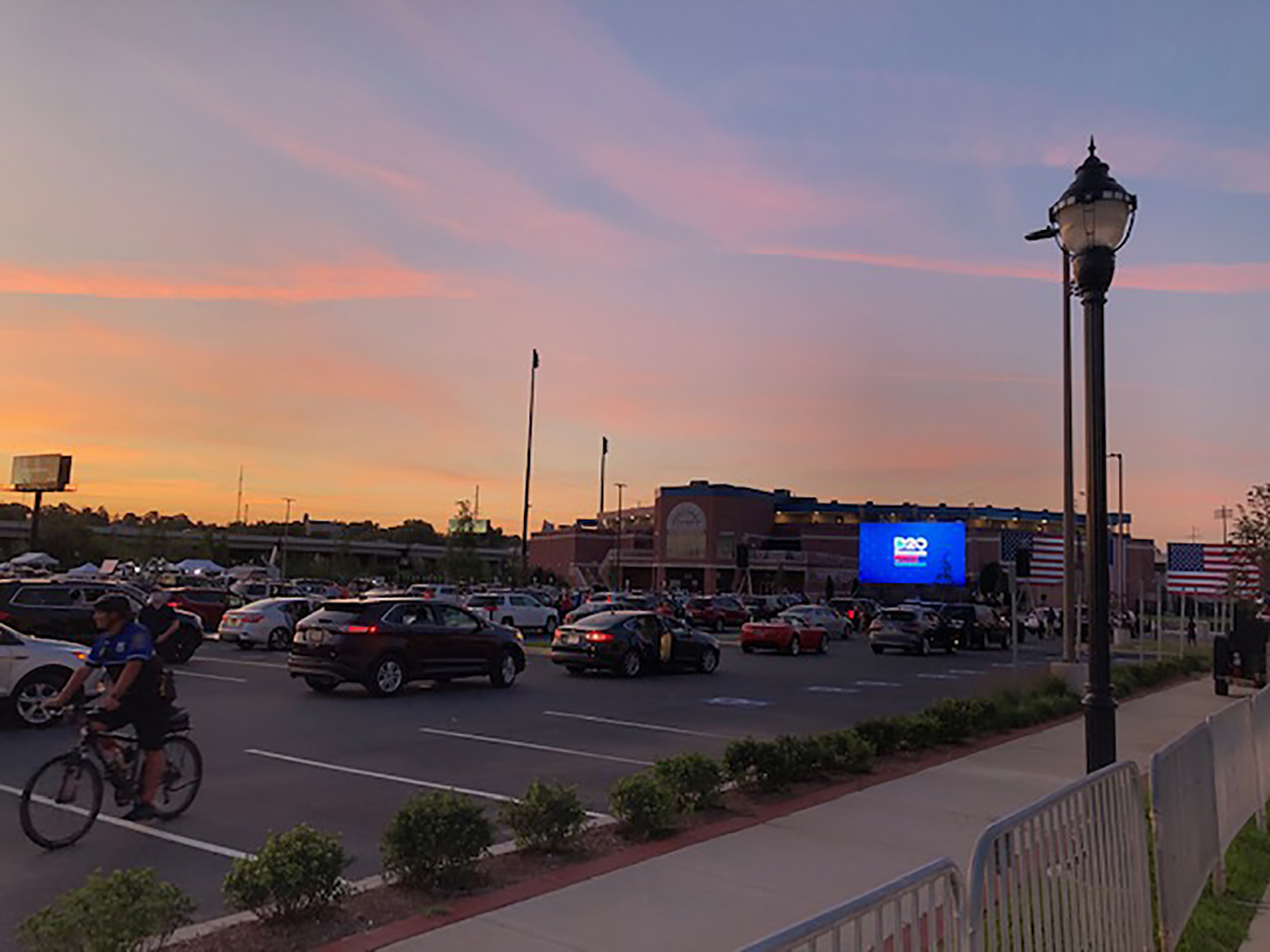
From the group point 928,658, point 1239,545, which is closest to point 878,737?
point 1239,545

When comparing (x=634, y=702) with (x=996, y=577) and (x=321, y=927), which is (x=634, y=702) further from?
(x=996, y=577)

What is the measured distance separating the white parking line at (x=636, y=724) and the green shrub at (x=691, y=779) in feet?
17.1

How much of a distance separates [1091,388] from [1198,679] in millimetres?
21458

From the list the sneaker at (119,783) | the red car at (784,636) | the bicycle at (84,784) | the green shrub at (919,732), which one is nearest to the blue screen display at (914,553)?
the red car at (784,636)

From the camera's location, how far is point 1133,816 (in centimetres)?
561

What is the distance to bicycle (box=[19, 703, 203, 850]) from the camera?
25.0ft

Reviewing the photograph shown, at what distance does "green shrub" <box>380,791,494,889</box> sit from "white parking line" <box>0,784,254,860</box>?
4.34ft

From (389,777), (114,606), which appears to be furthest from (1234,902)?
(114,606)

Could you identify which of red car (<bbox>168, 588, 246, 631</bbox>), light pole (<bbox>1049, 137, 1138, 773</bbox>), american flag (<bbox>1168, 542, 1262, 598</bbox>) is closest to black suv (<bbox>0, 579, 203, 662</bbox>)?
red car (<bbox>168, 588, 246, 631</bbox>)

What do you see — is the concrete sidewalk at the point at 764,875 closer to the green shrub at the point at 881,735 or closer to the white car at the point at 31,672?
the green shrub at the point at 881,735

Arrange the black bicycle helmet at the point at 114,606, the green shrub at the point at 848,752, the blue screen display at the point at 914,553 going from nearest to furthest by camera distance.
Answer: the black bicycle helmet at the point at 114,606 → the green shrub at the point at 848,752 → the blue screen display at the point at 914,553

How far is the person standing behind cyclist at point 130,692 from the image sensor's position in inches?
319

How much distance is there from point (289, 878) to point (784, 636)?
95.0ft

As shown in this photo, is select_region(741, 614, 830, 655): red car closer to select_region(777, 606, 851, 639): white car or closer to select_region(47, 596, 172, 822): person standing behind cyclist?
select_region(777, 606, 851, 639): white car
